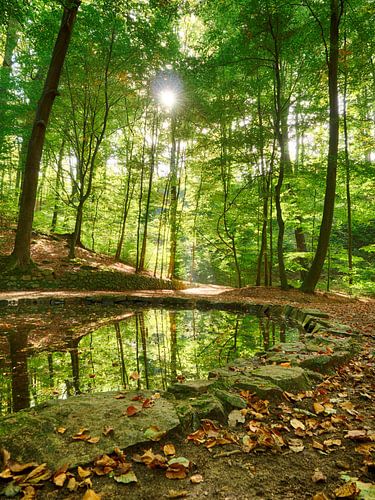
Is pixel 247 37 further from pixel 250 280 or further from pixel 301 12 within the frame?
pixel 250 280

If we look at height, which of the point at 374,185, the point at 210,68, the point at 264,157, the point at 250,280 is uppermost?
the point at 210,68

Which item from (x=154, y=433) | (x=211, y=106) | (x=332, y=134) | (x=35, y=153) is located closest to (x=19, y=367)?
(x=154, y=433)

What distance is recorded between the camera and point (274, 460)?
5.70 ft

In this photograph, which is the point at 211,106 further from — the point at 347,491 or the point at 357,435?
the point at 347,491

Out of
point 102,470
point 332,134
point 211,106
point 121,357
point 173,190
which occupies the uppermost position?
point 211,106

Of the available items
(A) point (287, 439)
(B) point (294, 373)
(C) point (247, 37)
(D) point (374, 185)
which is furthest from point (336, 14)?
(A) point (287, 439)

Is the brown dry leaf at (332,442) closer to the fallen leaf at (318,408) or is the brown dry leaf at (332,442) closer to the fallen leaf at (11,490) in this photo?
the fallen leaf at (318,408)

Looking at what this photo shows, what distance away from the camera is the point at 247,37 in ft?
31.2

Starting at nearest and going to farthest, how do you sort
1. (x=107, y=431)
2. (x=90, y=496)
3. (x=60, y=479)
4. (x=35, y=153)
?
(x=90, y=496) < (x=60, y=479) < (x=107, y=431) < (x=35, y=153)

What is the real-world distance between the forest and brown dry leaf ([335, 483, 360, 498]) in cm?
851

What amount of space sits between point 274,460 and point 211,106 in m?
12.1

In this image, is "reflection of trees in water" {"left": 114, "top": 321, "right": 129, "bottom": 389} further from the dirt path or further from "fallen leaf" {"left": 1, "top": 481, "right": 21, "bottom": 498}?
"fallen leaf" {"left": 1, "top": 481, "right": 21, "bottom": 498}

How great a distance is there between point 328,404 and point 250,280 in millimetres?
16212

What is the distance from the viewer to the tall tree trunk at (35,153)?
9.48 meters
